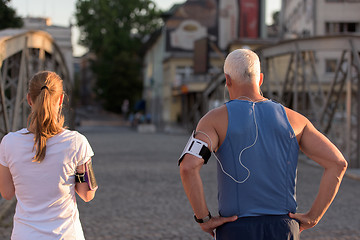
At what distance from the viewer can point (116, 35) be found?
68.6 meters

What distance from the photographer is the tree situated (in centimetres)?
6706

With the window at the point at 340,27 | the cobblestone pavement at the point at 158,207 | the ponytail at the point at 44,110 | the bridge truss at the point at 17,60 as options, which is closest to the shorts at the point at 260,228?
the ponytail at the point at 44,110

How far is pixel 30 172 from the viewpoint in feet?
10.4

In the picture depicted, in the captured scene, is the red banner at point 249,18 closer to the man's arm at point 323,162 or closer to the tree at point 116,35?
the tree at point 116,35

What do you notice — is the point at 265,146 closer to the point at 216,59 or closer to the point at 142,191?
the point at 142,191

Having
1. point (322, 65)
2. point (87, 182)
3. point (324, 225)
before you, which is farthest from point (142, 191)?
point (322, 65)

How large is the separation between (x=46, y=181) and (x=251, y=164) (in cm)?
98

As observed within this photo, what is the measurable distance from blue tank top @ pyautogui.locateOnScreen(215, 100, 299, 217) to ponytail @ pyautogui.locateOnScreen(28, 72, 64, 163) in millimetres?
813

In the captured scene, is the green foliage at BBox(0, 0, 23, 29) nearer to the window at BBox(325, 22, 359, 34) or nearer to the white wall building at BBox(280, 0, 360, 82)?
the white wall building at BBox(280, 0, 360, 82)

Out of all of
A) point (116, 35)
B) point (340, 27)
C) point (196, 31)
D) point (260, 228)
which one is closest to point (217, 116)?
point (260, 228)

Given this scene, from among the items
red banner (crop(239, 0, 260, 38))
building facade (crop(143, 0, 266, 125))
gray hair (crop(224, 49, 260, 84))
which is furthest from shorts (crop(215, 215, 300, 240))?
red banner (crop(239, 0, 260, 38))

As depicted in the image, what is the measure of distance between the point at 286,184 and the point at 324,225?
5239 millimetres

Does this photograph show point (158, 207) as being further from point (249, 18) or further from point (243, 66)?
point (249, 18)

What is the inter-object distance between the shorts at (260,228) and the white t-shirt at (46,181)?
761mm
